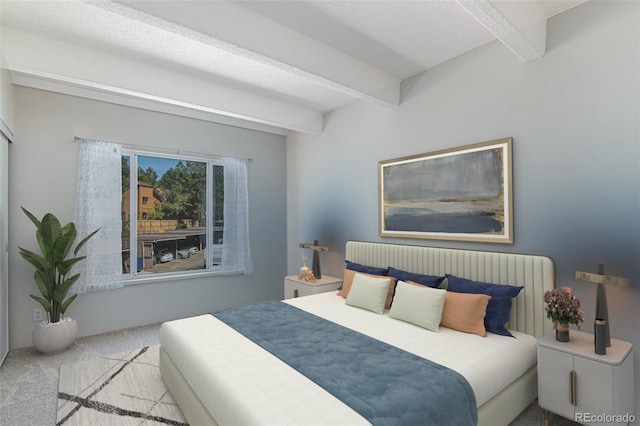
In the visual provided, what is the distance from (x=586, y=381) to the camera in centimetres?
197

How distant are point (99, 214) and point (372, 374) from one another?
3685 mm

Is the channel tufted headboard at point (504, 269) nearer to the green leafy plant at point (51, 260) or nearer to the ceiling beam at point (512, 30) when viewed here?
the ceiling beam at point (512, 30)

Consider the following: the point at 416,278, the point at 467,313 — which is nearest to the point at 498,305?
the point at 467,313

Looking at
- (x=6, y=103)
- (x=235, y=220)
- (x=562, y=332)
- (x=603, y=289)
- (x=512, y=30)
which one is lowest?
(x=562, y=332)

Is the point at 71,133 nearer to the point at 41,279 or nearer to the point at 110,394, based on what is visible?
the point at 41,279

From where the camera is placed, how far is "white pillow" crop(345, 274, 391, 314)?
10.1 ft

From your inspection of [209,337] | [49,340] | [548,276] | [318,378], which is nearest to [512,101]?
[548,276]

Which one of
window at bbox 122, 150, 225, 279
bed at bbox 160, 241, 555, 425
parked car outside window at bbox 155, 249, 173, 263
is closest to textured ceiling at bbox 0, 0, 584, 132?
window at bbox 122, 150, 225, 279

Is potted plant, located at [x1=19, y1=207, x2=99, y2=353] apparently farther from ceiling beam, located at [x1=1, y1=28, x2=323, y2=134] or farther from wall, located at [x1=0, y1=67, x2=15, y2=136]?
ceiling beam, located at [x1=1, y1=28, x2=323, y2=134]

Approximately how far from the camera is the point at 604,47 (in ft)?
7.57

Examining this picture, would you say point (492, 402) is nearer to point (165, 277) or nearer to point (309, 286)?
point (309, 286)

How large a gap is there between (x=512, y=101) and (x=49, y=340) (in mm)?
4930

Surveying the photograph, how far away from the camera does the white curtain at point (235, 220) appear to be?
4934 mm

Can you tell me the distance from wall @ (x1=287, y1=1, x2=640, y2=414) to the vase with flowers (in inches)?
14.1
